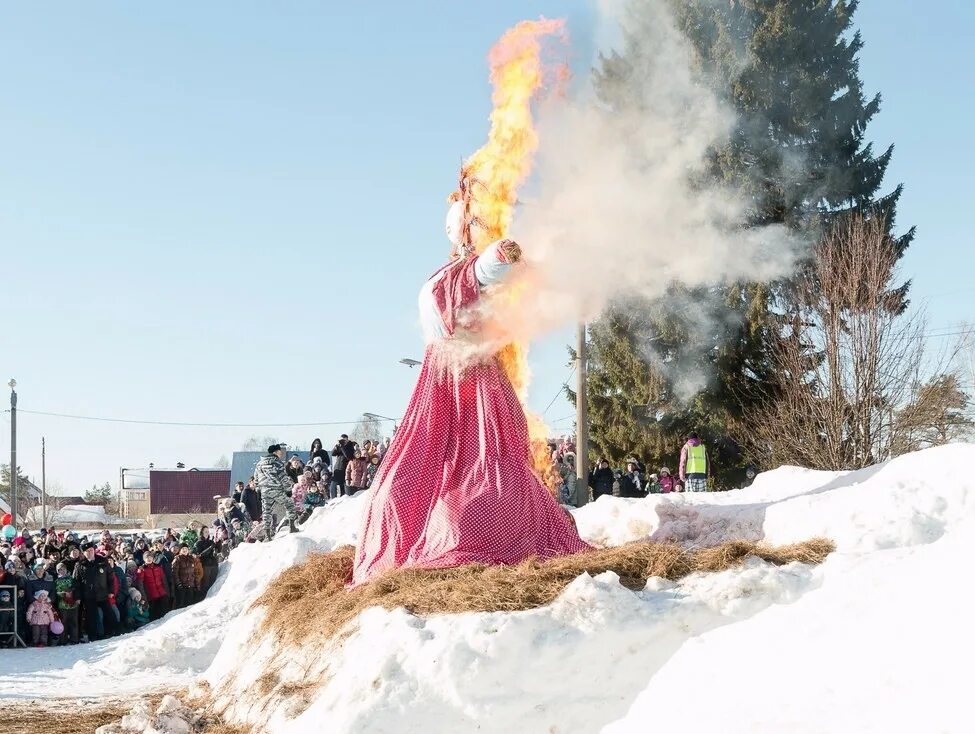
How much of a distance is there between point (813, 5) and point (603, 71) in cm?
469

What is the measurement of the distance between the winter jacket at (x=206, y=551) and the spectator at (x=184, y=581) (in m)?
0.32

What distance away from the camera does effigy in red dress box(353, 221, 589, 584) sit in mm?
8109

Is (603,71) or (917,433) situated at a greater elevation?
(603,71)

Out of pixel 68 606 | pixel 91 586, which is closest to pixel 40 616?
pixel 68 606

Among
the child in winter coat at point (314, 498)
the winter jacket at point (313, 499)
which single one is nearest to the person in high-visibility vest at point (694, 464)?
→ the child in winter coat at point (314, 498)

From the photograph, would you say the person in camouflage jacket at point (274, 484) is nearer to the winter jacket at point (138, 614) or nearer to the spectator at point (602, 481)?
the winter jacket at point (138, 614)

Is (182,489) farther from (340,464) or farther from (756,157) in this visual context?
(756,157)

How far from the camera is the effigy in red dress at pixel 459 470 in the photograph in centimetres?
811

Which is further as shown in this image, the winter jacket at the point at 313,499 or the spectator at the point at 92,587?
the winter jacket at the point at 313,499

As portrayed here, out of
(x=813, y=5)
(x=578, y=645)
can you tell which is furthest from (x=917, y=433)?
(x=578, y=645)

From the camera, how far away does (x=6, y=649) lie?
15414 mm

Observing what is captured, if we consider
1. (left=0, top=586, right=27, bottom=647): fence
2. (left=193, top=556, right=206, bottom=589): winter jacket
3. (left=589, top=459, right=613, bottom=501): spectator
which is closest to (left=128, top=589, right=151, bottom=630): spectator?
(left=193, top=556, right=206, bottom=589): winter jacket

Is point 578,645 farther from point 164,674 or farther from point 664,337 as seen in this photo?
point 664,337

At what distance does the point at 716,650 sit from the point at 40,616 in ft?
42.2
